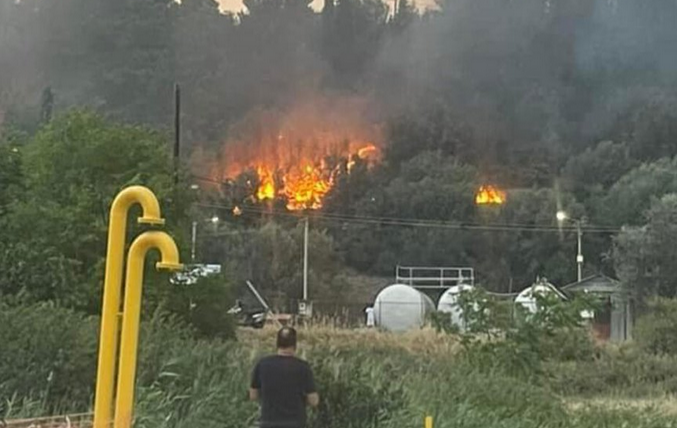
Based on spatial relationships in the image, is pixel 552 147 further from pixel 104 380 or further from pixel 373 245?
pixel 104 380

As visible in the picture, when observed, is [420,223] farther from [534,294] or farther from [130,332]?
[130,332]

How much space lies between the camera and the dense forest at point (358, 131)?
63.5ft

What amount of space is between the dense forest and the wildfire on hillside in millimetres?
347

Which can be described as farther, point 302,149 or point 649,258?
point 302,149

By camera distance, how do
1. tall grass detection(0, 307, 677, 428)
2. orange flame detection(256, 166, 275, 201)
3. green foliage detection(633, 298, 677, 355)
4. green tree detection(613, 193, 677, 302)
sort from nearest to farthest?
tall grass detection(0, 307, 677, 428) → green foliage detection(633, 298, 677, 355) → green tree detection(613, 193, 677, 302) → orange flame detection(256, 166, 275, 201)

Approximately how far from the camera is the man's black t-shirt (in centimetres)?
612

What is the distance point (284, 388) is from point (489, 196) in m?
69.4

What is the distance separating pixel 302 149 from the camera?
297 ft

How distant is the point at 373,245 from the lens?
6825 cm

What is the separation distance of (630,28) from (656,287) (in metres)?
81.4

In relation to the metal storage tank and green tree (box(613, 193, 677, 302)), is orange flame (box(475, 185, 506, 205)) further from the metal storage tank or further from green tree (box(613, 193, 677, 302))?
the metal storage tank

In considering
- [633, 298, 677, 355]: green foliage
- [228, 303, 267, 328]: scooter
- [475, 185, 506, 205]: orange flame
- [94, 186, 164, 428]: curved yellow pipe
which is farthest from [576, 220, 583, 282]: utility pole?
[94, 186, 164, 428]: curved yellow pipe

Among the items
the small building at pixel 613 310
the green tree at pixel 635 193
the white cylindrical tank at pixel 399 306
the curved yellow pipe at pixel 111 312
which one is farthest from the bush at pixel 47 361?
the green tree at pixel 635 193

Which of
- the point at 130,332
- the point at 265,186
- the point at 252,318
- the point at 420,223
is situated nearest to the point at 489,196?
the point at 420,223
